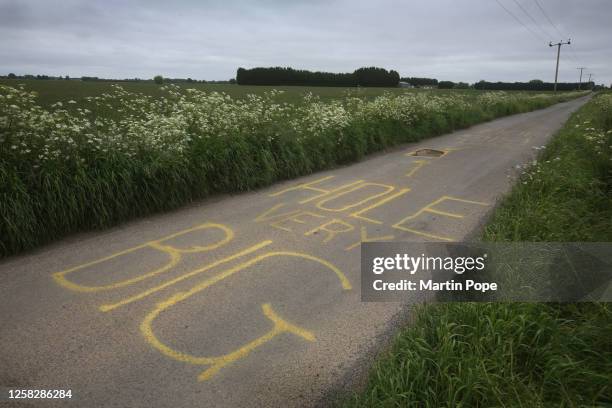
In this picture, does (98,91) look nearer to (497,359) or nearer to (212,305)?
(212,305)

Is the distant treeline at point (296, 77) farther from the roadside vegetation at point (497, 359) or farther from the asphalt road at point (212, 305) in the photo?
the roadside vegetation at point (497, 359)

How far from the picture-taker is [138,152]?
6219 millimetres

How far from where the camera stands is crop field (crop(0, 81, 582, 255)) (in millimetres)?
4953

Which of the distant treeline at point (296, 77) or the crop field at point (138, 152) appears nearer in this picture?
the crop field at point (138, 152)

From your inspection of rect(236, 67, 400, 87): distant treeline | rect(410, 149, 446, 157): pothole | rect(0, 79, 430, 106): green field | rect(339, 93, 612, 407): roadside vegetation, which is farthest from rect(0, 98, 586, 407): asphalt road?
rect(236, 67, 400, 87): distant treeline

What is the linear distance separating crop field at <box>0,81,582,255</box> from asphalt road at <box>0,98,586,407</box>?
0.38 metres

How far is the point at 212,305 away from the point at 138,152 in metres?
3.74

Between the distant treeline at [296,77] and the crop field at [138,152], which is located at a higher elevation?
the distant treeline at [296,77]

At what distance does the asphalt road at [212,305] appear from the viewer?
2.74 meters

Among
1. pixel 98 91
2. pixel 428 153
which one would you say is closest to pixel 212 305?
pixel 428 153

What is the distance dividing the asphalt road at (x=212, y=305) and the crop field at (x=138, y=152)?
38cm

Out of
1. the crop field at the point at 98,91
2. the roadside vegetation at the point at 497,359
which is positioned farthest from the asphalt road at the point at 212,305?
the crop field at the point at 98,91

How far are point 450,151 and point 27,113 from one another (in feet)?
37.4

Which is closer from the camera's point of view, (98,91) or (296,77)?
(98,91)
